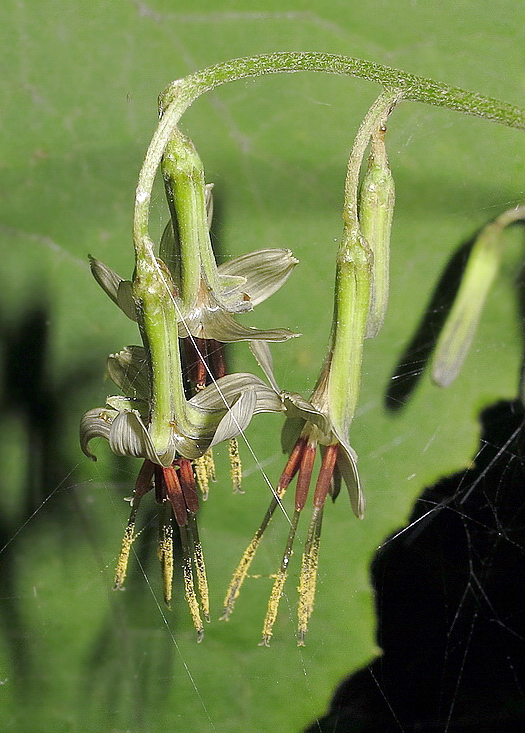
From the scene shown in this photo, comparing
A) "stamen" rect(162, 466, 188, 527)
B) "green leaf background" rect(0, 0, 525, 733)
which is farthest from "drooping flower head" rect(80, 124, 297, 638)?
"green leaf background" rect(0, 0, 525, 733)

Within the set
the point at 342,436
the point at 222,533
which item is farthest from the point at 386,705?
the point at 342,436

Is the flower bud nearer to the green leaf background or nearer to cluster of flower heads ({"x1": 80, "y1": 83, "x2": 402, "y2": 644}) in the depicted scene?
cluster of flower heads ({"x1": 80, "y1": 83, "x2": 402, "y2": 644})

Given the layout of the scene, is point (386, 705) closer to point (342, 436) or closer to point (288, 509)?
point (288, 509)

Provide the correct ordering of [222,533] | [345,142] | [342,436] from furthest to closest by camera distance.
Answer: [222,533]
[345,142]
[342,436]

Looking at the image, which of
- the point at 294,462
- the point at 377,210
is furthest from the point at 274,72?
the point at 294,462

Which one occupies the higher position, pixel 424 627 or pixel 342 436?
pixel 342 436

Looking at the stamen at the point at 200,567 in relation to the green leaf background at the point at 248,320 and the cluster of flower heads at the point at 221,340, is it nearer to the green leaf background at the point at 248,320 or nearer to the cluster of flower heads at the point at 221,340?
the cluster of flower heads at the point at 221,340
